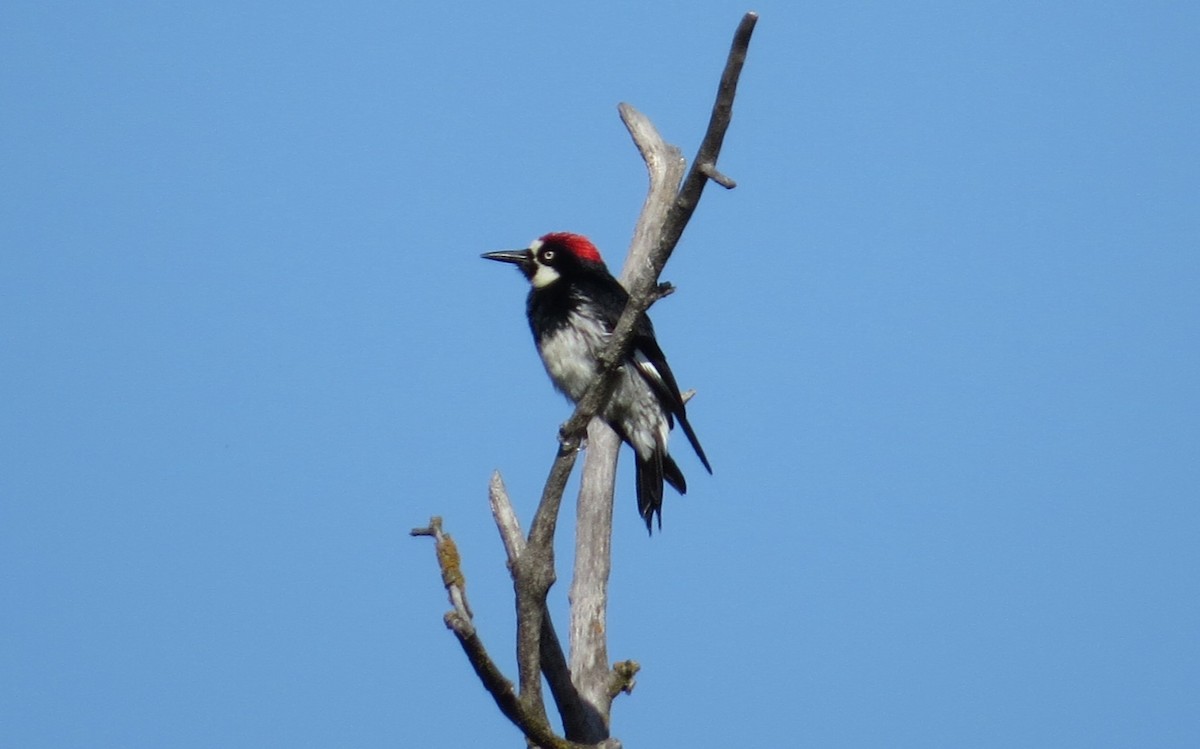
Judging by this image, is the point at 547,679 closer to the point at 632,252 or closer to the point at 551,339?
the point at 551,339

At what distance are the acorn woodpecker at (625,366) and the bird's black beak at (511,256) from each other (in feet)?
0.80

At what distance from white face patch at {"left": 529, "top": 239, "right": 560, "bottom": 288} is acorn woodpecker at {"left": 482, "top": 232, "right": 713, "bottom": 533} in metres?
0.02

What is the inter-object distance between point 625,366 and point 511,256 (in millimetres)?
925

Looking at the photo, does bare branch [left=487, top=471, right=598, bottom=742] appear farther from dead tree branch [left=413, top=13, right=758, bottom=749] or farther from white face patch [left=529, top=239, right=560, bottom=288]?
white face patch [left=529, top=239, right=560, bottom=288]

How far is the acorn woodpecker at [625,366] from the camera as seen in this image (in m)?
5.62

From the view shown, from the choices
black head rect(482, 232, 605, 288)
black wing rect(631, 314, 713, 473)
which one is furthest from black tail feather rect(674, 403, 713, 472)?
black head rect(482, 232, 605, 288)

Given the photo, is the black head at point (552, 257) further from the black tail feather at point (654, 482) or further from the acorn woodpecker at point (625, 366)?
the black tail feather at point (654, 482)

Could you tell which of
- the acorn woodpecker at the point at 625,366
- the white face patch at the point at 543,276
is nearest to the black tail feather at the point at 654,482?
the acorn woodpecker at the point at 625,366

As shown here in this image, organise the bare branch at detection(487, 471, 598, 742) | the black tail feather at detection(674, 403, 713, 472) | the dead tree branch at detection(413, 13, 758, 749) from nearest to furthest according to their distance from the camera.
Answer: the dead tree branch at detection(413, 13, 758, 749) < the bare branch at detection(487, 471, 598, 742) < the black tail feather at detection(674, 403, 713, 472)

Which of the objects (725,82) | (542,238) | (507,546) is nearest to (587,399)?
(507,546)

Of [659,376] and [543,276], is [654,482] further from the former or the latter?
[543,276]

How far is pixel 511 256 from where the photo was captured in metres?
6.19

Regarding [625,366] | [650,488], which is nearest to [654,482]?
[650,488]

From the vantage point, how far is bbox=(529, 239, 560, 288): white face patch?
19.8 ft
